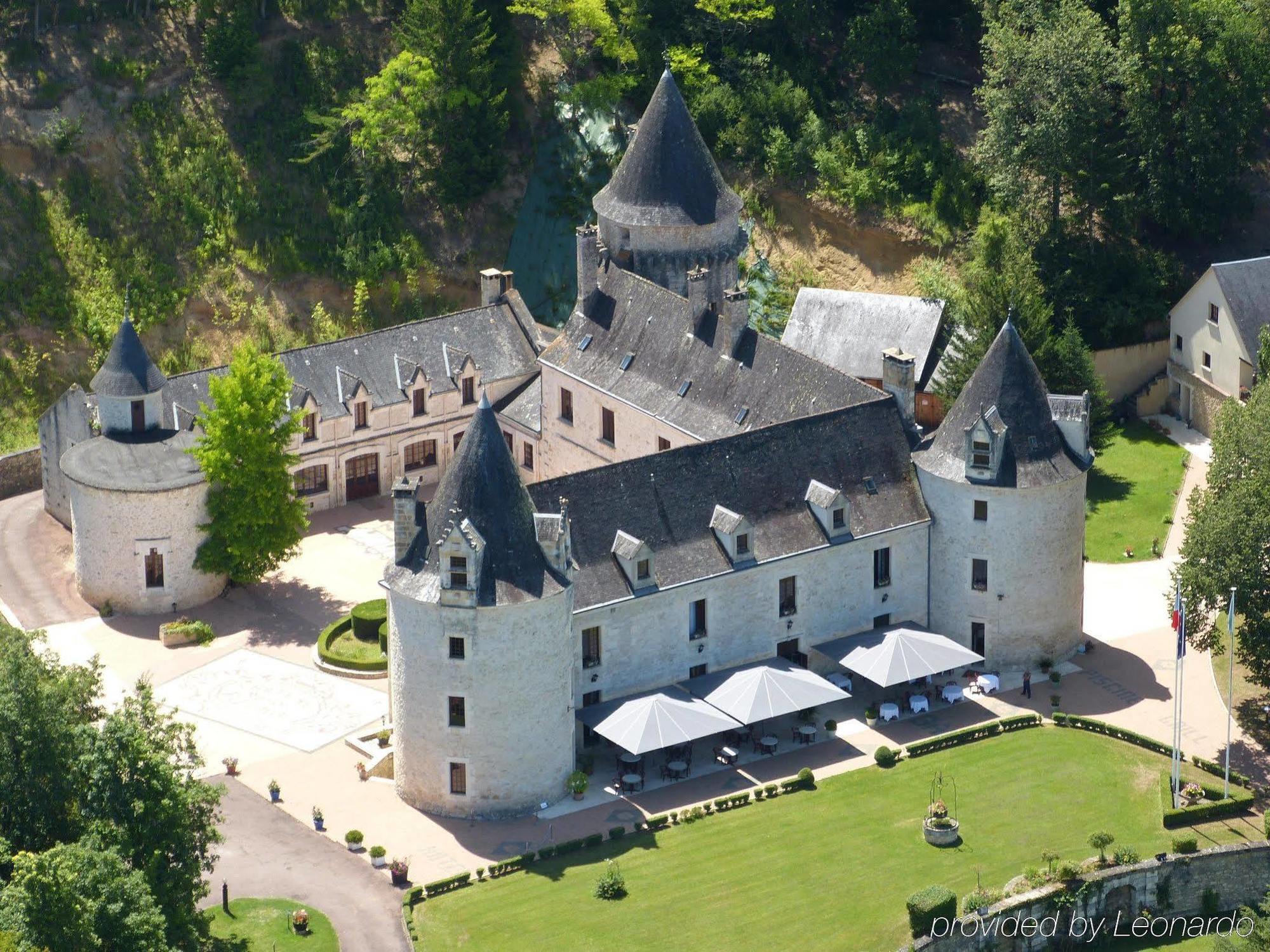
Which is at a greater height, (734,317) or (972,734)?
(734,317)

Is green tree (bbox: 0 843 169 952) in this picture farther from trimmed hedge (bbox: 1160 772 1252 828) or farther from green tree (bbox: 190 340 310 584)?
trimmed hedge (bbox: 1160 772 1252 828)

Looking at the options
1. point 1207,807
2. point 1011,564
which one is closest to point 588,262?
point 1011,564

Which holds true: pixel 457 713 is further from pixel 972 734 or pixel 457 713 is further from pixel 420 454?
pixel 420 454

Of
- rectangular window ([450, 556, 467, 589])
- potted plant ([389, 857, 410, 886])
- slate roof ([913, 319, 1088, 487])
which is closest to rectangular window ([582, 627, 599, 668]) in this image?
rectangular window ([450, 556, 467, 589])

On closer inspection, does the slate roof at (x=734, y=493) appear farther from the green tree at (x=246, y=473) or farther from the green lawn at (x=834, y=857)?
the green tree at (x=246, y=473)

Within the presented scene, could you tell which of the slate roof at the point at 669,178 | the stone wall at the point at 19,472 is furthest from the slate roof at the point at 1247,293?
the stone wall at the point at 19,472

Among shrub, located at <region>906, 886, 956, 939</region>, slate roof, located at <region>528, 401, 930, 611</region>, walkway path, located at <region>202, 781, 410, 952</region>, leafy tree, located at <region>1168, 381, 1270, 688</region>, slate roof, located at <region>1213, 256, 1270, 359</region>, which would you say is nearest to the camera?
shrub, located at <region>906, 886, 956, 939</region>

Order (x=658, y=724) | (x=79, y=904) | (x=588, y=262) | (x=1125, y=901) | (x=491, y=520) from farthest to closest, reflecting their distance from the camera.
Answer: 1. (x=588, y=262)
2. (x=658, y=724)
3. (x=491, y=520)
4. (x=1125, y=901)
5. (x=79, y=904)
